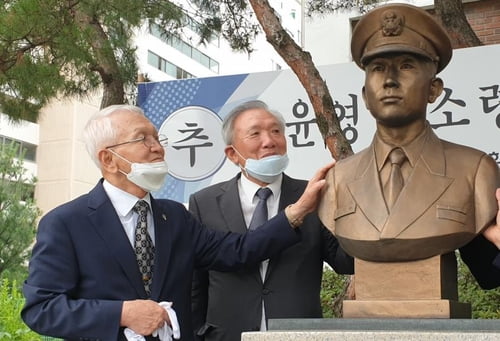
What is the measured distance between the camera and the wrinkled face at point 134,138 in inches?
96.1

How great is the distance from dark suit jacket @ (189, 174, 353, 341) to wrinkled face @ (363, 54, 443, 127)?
562 millimetres

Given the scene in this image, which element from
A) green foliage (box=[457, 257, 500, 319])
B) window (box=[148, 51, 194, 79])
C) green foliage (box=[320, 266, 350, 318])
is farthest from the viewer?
window (box=[148, 51, 194, 79])

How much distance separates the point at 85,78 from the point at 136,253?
3.44 metres

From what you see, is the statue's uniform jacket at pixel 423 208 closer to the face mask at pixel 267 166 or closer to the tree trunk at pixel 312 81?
the face mask at pixel 267 166

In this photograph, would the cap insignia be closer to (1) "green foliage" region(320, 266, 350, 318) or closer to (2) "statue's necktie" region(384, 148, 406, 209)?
(2) "statue's necktie" region(384, 148, 406, 209)

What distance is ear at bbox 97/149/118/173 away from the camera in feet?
8.07

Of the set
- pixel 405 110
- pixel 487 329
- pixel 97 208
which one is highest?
pixel 405 110

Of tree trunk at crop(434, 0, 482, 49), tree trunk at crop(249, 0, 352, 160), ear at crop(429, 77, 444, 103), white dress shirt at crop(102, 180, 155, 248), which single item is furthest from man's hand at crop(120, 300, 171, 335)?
tree trunk at crop(434, 0, 482, 49)

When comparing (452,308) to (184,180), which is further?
(184,180)

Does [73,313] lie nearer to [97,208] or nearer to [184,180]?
[97,208]

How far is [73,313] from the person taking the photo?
7.35ft

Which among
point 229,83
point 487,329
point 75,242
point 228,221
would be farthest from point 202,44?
point 487,329

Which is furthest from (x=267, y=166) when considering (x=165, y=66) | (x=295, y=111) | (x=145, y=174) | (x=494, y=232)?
(x=165, y=66)

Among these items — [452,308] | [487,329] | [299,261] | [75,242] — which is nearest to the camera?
[487,329]
